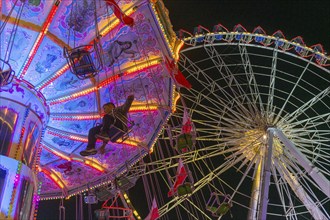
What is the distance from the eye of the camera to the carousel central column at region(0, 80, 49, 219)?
414 inches

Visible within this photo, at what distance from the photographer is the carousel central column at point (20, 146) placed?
10.5m

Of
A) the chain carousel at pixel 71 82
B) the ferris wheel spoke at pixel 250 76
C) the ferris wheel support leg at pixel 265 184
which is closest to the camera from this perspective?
the chain carousel at pixel 71 82

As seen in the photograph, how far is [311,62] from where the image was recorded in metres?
17.6

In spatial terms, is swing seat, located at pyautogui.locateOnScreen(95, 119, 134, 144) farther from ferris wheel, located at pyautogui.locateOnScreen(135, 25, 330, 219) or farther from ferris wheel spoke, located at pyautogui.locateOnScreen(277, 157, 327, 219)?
ferris wheel spoke, located at pyautogui.locateOnScreen(277, 157, 327, 219)

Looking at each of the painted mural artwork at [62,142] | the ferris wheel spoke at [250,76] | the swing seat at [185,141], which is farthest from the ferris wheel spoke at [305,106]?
the painted mural artwork at [62,142]

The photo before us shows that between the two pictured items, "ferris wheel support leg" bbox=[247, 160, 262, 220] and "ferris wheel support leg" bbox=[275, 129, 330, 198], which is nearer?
"ferris wheel support leg" bbox=[275, 129, 330, 198]

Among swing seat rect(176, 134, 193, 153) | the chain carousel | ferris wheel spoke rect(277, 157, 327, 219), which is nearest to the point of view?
the chain carousel

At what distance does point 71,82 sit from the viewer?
12.4 m

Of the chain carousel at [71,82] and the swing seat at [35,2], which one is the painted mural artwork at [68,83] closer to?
the chain carousel at [71,82]

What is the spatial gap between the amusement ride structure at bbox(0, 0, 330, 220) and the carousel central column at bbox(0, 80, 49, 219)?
3cm

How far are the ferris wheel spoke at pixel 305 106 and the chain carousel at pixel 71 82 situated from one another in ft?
→ 17.1

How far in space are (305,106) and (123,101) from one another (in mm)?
7547

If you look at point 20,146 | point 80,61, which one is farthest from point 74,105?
point 80,61

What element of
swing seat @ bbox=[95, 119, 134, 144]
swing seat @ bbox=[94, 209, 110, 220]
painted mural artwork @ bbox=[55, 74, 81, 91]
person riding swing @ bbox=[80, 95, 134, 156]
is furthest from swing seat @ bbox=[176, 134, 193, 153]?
painted mural artwork @ bbox=[55, 74, 81, 91]
